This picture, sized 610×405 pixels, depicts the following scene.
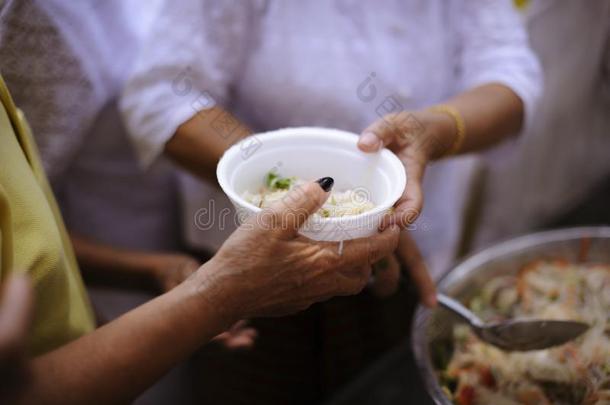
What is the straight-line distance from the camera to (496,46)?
1.22 m

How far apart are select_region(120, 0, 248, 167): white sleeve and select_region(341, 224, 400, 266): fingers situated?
1.73 feet

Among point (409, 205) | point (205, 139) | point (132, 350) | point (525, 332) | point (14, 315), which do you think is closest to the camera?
point (14, 315)

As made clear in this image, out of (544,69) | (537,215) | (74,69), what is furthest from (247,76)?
(537,215)

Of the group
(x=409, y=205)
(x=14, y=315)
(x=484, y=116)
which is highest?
(x=14, y=315)

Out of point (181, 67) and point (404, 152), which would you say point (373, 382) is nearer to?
point (404, 152)

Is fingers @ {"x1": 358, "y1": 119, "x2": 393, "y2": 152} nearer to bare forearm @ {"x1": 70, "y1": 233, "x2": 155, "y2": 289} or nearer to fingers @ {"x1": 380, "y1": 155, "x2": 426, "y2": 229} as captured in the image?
fingers @ {"x1": 380, "y1": 155, "x2": 426, "y2": 229}

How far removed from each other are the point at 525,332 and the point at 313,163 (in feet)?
1.61

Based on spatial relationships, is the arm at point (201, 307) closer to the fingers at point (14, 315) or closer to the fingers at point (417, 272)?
the fingers at point (14, 315)

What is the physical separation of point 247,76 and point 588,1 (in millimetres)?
1621

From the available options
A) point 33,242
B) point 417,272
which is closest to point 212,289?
point 33,242

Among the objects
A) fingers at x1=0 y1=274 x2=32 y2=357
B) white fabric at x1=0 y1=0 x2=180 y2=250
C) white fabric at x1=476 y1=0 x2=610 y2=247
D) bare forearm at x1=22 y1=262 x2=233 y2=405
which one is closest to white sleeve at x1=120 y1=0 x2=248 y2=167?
white fabric at x1=0 y1=0 x2=180 y2=250

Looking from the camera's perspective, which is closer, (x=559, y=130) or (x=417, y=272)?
(x=417, y=272)

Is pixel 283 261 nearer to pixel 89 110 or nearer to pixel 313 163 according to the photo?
pixel 313 163

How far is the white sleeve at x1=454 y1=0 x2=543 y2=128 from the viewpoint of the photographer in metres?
1.21
